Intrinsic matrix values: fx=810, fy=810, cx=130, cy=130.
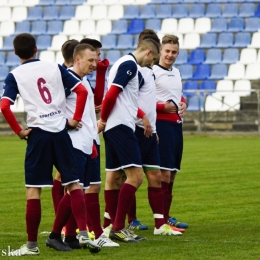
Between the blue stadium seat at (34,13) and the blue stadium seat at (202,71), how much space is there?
711 cm

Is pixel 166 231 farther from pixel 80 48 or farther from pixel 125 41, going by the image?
pixel 125 41

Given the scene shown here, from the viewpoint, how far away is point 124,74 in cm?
750

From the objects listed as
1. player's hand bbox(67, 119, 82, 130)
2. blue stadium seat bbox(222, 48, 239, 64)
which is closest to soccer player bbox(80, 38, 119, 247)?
player's hand bbox(67, 119, 82, 130)

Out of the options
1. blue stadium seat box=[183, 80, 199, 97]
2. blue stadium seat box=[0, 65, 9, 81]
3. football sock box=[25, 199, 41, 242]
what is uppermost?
blue stadium seat box=[0, 65, 9, 81]

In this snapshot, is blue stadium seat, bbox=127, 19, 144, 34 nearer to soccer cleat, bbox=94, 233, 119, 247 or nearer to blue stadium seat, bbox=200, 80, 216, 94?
blue stadium seat, bbox=200, 80, 216, 94

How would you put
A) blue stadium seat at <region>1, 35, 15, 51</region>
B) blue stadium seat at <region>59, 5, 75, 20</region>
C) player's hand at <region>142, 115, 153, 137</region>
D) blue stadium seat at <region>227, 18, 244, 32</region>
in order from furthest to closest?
1. blue stadium seat at <region>59, 5, 75, 20</region>
2. blue stadium seat at <region>1, 35, 15, 51</region>
3. blue stadium seat at <region>227, 18, 244, 32</region>
4. player's hand at <region>142, 115, 153, 137</region>

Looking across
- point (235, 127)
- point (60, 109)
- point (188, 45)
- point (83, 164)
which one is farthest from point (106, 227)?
point (188, 45)

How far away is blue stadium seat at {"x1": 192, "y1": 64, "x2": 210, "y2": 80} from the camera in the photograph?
28.0 metres

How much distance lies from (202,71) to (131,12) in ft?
13.6

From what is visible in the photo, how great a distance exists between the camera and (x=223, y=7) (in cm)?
2953

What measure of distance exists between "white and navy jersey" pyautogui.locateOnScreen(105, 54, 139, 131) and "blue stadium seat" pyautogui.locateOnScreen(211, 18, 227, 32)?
21745 mm

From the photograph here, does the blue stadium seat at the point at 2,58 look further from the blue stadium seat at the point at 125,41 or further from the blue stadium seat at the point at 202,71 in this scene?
the blue stadium seat at the point at 202,71

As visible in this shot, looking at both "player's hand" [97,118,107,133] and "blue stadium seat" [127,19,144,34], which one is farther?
"blue stadium seat" [127,19,144,34]

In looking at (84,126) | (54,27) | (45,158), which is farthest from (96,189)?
(54,27)
